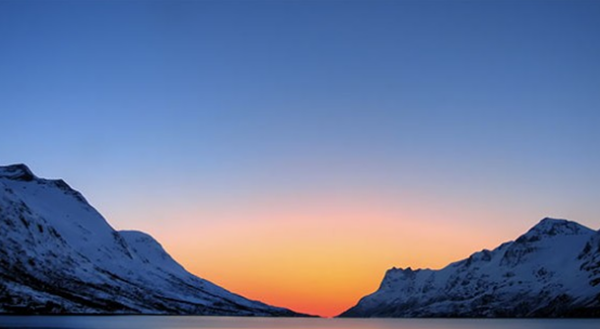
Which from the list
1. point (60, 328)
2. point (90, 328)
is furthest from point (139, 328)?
point (60, 328)

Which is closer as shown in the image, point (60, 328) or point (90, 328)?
point (60, 328)

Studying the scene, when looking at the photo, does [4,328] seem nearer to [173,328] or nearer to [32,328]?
[32,328]

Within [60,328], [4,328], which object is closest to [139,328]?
[60,328]

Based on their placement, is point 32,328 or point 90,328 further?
point 90,328

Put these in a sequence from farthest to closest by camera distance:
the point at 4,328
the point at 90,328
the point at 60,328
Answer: the point at 90,328 < the point at 60,328 < the point at 4,328

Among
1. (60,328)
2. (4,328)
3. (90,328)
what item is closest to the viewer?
(4,328)

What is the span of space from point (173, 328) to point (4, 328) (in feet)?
203

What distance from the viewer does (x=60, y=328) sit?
14950 cm

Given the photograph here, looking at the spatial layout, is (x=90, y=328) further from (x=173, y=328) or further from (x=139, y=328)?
(x=173, y=328)

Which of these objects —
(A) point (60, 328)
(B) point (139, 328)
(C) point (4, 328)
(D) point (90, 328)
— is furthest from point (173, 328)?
(C) point (4, 328)

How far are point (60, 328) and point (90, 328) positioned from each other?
13.0 metres

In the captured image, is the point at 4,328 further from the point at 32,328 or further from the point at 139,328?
the point at 139,328

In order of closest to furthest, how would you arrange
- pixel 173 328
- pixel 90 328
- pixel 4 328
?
pixel 4 328 < pixel 90 328 < pixel 173 328

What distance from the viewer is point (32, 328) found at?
141125 mm
